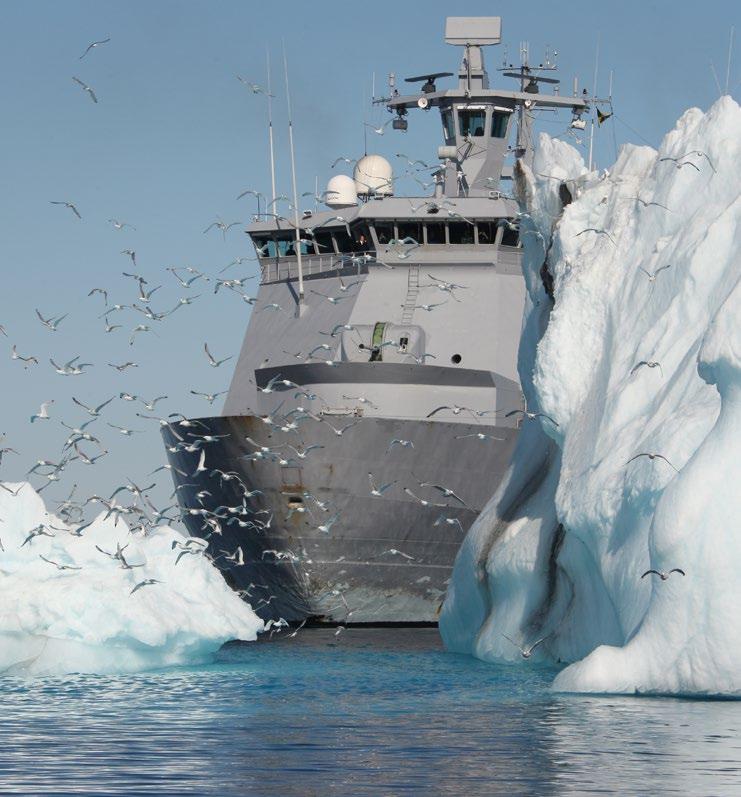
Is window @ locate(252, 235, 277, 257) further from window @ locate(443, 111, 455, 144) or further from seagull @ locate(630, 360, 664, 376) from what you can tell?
seagull @ locate(630, 360, 664, 376)

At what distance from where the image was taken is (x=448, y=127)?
57.4 metres

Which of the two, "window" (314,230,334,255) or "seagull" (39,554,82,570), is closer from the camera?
"seagull" (39,554,82,570)

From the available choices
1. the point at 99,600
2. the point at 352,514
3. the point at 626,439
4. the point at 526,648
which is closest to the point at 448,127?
the point at 352,514

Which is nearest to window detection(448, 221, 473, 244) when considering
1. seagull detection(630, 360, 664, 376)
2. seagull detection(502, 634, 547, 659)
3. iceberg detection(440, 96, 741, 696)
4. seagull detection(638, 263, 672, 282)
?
iceberg detection(440, 96, 741, 696)

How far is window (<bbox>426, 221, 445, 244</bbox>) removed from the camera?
2025 inches

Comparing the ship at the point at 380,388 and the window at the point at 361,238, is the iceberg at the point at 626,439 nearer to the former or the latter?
the ship at the point at 380,388

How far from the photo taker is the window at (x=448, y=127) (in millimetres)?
57094

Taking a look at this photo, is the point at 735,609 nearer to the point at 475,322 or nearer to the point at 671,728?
the point at 671,728

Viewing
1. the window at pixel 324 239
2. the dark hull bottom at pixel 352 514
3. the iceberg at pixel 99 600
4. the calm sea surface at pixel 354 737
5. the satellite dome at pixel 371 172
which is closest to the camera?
the calm sea surface at pixel 354 737

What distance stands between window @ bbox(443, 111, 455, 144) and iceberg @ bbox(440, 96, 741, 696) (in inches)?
873

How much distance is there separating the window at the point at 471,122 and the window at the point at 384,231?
724 centimetres

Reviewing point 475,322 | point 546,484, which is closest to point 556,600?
point 546,484

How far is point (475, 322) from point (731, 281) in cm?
2438

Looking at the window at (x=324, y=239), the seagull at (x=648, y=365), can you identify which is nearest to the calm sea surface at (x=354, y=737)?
the seagull at (x=648, y=365)
